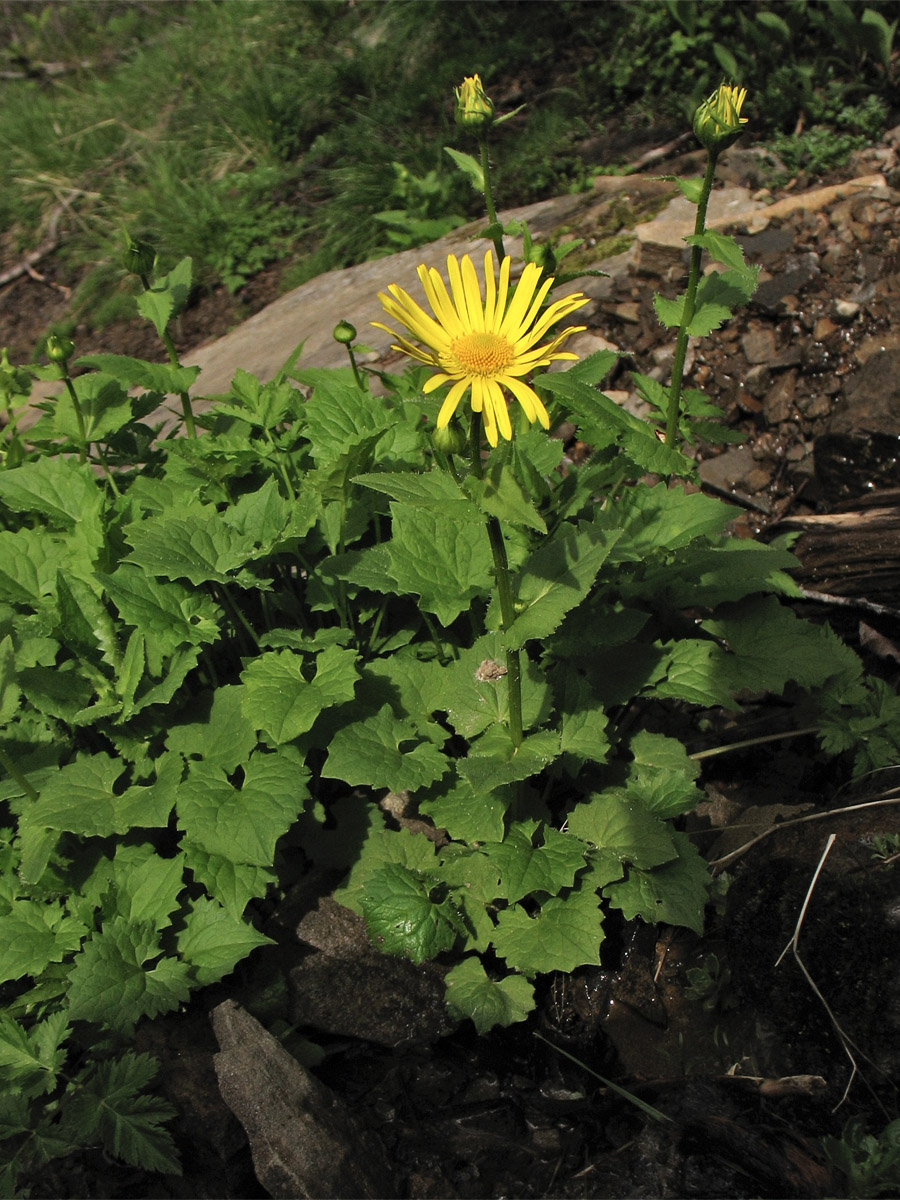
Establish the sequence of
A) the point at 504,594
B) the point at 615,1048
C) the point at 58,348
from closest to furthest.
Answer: the point at 504,594 → the point at 615,1048 → the point at 58,348

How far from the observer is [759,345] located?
152 inches

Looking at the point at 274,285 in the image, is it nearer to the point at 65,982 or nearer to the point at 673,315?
the point at 673,315

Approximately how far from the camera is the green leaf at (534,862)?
1.98 meters

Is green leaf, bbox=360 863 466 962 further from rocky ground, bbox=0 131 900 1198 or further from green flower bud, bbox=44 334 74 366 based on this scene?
→ green flower bud, bbox=44 334 74 366

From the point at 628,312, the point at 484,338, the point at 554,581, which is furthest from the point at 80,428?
the point at 628,312

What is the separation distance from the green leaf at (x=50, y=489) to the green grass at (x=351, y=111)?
3.59 metres

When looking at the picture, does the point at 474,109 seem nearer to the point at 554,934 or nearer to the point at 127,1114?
the point at 554,934

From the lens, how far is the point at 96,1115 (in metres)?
1.82

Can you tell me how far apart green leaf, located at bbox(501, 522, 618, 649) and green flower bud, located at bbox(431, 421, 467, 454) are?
14.5 inches

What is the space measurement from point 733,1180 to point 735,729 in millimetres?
1191

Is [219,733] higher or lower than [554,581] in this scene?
lower

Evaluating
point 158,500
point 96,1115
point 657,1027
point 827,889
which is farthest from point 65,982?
point 827,889

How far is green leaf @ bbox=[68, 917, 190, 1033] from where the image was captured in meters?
1.90

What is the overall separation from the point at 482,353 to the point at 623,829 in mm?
1120
